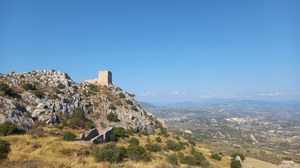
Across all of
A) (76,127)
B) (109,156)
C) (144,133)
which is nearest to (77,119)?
(76,127)

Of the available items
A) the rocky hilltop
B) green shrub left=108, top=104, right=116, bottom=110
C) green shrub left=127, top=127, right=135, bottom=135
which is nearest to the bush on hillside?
the rocky hilltop

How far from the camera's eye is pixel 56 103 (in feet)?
123

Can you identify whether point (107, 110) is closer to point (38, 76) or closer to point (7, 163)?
point (38, 76)

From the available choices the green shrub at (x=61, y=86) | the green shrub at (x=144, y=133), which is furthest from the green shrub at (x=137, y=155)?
the green shrub at (x=61, y=86)

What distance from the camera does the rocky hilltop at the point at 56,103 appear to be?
31.4 m

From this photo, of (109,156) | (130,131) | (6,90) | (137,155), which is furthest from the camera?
(130,131)

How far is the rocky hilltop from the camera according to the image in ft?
103

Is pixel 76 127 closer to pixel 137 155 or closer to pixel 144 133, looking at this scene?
pixel 144 133

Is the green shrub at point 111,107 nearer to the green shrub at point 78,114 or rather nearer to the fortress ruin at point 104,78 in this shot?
the green shrub at point 78,114

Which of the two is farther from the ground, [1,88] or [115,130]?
[1,88]

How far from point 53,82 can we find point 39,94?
30.8 feet

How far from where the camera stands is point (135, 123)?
4478 centimetres

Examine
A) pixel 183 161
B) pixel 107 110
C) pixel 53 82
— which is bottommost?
pixel 183 161

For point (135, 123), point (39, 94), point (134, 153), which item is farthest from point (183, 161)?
point (39, 94)
